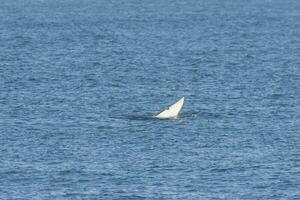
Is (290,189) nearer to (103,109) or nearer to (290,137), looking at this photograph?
(290,137)

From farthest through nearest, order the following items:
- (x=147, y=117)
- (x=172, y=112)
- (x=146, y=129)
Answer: (x=172, y=112), (x=147, y=117), (x=146, y=129)

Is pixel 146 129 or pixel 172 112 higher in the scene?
pixel 146 129

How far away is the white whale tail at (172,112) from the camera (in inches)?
5330

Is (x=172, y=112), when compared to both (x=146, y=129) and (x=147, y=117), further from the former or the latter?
(x=146, y=129)

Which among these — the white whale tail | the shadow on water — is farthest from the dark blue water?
the white whale tail

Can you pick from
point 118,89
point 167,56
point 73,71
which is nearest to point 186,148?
point 118,89

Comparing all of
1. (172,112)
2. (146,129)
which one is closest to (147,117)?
(172,112)

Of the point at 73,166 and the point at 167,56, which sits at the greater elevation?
the point at 73,166

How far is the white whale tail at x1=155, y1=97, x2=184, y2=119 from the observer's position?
135 metres

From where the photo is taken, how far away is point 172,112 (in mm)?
136125

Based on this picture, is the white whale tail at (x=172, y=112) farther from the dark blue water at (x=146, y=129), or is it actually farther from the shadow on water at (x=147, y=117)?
the dark blue water at (x=146, y=129)

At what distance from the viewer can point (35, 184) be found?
347ft

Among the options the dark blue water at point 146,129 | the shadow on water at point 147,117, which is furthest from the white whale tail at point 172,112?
the dark blue water at point 146,129

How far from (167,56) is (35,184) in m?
88.9
